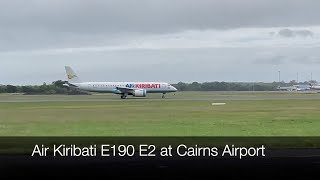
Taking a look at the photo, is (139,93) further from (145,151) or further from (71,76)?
(145,151)

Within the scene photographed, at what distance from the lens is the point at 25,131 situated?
2984 cm

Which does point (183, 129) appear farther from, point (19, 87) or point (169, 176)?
point (19, 87)

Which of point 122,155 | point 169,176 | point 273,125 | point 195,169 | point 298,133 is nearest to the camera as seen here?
point 169,176

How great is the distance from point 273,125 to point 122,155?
17494 millimetres

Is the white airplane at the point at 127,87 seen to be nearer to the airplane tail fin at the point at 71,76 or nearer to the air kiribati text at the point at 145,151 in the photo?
the airplane tail fin at the point at 71,76

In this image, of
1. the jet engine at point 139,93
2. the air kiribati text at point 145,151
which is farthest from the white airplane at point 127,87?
the air kiribati text at point 145,151

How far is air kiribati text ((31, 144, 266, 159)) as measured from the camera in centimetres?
1869

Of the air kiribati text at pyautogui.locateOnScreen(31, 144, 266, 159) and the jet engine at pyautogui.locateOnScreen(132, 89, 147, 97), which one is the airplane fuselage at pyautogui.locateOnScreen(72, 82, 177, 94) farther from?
the air kiribati text at pyautogui.locateOnScreen(31, 144, 266, 159)

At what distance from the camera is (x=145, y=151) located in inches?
788

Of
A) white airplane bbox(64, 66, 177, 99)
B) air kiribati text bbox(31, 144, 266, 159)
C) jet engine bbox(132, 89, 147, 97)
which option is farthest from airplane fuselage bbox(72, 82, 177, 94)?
air kiribati text bbox(31, 144, 266, 159)

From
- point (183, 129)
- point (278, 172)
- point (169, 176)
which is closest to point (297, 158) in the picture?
point (278, 172)

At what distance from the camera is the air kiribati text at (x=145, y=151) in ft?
61.3

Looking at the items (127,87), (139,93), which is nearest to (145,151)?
(139,93)

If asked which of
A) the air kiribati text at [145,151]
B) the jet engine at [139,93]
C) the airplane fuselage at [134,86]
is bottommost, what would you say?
the air kiribati text at [145,151]
